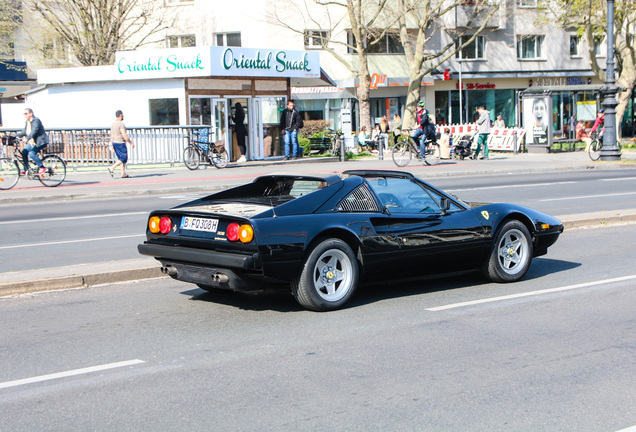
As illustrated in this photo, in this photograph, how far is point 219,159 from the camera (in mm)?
26109

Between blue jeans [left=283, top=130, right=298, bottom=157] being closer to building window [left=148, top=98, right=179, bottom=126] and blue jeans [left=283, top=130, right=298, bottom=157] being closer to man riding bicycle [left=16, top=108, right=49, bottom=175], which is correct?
building window [left=148, top=98, right=179, bottom=126]

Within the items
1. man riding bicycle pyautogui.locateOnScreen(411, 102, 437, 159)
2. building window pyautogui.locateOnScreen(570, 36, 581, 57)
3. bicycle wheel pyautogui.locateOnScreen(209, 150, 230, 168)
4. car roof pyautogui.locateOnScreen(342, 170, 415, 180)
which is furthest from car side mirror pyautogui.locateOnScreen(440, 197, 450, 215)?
building window pyautogui.locateOnScreen(570, 36, 581, 57)

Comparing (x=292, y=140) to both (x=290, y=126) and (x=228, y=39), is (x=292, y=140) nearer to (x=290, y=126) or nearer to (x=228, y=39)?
(x=290, y=126)

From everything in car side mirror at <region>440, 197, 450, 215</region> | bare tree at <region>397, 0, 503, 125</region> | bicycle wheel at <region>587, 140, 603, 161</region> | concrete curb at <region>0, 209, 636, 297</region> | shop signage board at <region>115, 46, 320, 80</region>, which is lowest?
concrete curb at <region>0, 209, 636, 297</region>

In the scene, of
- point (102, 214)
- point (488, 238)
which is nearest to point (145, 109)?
point (102, 214)

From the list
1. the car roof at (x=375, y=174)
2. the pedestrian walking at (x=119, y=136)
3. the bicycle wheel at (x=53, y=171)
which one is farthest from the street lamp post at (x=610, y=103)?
the car roof at (x=375, y=174)

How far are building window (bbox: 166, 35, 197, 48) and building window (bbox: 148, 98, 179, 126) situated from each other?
17.5 meters

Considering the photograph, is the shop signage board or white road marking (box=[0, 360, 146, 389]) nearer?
white road marking (box=[0, 360, 146, 389])

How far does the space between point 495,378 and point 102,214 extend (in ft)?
37.2

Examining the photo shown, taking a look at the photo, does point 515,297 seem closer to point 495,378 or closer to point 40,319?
point 495,378

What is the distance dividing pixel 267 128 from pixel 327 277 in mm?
23529

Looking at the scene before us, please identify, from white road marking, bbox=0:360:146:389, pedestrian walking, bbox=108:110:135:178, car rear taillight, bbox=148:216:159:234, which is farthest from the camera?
pedestrian walking, bbox=108:110:135:178

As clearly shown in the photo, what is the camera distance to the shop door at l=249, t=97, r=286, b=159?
29.2 meters

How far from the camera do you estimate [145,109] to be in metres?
27.7
